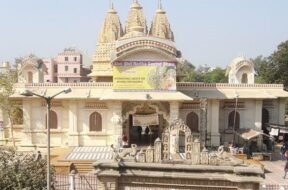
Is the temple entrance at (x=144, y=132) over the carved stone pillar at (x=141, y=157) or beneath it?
beneath

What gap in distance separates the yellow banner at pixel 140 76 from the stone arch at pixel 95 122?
2885 mm

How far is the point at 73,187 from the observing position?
13.9 meters

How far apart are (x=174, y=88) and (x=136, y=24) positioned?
1074cm

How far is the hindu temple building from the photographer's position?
23859 millimetres

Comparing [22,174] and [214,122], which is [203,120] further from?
[22,174]

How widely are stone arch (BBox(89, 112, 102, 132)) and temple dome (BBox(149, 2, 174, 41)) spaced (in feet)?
36.4

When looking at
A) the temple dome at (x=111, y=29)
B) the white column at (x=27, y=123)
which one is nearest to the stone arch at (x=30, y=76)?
the white column at (x=27, y=123)

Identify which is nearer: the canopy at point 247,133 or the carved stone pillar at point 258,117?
the canopy at point 247,133

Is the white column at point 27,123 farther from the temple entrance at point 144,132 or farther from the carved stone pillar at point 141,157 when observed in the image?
the carved stone pillar at point 141,157

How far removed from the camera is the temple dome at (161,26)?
34100mm

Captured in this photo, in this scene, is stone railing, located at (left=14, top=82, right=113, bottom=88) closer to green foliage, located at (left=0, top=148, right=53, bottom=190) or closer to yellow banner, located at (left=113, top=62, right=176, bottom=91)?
yellow banner, located at (left=113, top=62, right=176, bottom=91)

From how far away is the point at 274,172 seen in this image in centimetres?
2044

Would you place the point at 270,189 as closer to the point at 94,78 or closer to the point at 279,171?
the point at 279,171

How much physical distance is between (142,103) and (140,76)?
1.92 m
